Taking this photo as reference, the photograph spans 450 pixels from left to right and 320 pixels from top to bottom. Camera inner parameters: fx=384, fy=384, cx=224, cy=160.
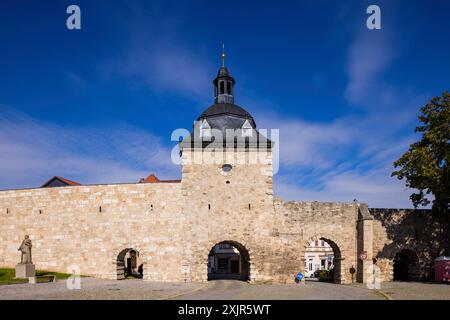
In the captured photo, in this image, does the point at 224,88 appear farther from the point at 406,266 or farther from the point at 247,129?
the point at 406,266

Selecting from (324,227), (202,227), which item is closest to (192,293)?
(202,227)

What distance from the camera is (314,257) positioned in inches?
1746

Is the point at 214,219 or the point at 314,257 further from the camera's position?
the point at 314,257

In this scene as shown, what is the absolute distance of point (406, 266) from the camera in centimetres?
2366

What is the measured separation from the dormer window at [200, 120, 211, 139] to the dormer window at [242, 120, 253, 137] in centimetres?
208

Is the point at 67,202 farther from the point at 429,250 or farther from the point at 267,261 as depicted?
the point at 429,250

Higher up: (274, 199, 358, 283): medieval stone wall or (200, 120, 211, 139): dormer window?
(200, 120, 211, 139): dormer window

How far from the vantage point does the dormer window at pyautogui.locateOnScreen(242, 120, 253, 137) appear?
22984mm

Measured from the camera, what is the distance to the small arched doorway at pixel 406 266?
2229 centimetres

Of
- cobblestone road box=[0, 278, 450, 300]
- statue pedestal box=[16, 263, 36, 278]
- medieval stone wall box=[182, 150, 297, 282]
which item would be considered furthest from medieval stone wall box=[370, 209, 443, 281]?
statue pedestal box=[16, 263, 36, 278]

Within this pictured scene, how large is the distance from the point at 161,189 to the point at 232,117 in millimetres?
6344

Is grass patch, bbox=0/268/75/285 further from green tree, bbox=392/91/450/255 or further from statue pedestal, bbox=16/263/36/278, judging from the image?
green tree, bbox=392/91/450/255

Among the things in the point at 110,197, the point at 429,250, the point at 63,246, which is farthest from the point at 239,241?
the point at 429,250

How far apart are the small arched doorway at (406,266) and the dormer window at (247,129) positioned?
1146 cm
